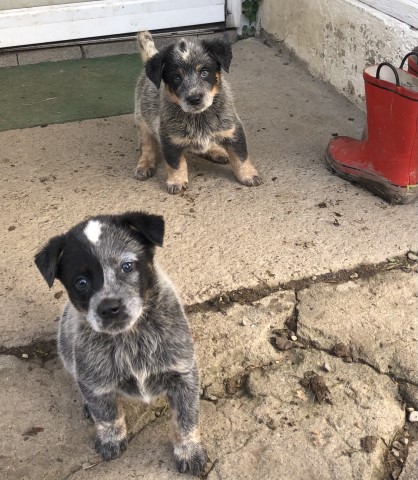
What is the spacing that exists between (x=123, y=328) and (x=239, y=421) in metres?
0.77

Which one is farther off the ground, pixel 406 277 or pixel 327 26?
pixel 327 26

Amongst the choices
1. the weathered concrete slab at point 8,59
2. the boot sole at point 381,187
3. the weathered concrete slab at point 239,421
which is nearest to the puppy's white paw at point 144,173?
the boot sole at point 381,187

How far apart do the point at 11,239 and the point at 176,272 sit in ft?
3.83

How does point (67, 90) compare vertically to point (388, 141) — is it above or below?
below

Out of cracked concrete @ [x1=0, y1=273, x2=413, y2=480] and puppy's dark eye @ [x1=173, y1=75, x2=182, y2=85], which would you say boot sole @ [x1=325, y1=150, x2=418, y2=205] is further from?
cracked concrete @ [x1=0, y1=273, x2=413, y2=480]

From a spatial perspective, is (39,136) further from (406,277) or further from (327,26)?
(406,277)

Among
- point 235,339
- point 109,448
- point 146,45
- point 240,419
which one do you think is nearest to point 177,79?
point 146,45

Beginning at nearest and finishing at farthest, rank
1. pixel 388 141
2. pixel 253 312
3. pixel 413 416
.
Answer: pixel 413 416 → pixel 253 312 → pixel 388 141

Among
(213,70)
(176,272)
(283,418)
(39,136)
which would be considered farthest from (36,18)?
(283,418)

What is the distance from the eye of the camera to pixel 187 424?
8.41 ft

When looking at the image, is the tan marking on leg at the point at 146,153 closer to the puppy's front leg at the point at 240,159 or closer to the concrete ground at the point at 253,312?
the concrete ground at the point at 253,312

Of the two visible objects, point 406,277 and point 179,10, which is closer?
point 406,277

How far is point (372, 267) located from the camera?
3500mm

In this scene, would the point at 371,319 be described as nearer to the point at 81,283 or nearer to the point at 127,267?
the point at 127,267
